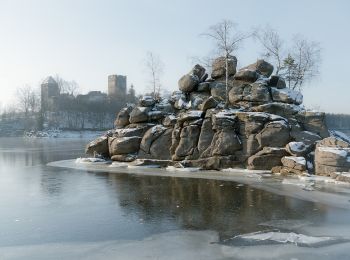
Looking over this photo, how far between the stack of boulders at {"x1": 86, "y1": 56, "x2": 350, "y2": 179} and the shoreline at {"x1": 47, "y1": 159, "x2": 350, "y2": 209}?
1.23m

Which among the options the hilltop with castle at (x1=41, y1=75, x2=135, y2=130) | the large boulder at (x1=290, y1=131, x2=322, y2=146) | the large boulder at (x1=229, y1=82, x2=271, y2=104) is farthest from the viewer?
the hilltop with castle at (x1=41, y1=75, x2=135, y2=130)

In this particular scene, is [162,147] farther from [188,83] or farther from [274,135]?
[274,135]

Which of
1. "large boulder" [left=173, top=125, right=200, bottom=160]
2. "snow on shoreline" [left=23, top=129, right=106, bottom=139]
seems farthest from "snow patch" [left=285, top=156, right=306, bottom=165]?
"snow on shoreline" [left=23, top=129, right=106, bottom=139]

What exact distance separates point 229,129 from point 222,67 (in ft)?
26.5

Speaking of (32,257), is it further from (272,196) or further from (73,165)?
(73,165)

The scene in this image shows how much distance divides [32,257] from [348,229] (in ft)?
27.2


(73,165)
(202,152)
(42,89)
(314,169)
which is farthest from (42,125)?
(314,169)

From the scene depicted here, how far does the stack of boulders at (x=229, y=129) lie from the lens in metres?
22.5

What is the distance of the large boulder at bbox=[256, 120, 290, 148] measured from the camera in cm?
2370

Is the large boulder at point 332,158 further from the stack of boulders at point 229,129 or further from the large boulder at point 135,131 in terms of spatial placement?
the large boulder at point 135,131

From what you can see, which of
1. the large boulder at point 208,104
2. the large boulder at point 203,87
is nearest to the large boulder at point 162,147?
the large boulder at point 208,104

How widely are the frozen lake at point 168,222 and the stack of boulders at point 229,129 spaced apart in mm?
5053

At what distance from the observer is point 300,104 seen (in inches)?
1075

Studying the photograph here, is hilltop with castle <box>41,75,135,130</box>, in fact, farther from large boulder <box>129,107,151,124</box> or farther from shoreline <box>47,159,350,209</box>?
shoreline <box>47,159,350,209</box>
